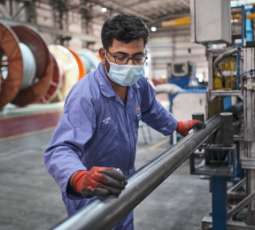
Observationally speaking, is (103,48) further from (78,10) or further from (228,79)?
(78,10)

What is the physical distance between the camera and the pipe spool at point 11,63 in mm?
9680

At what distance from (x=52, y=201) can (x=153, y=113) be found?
7.40 feet

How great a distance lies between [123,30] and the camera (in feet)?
5.55

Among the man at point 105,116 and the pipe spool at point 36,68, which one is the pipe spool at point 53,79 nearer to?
the pipe spool at point 36,68

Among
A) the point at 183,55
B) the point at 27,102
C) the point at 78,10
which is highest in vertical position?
the point at 78,10

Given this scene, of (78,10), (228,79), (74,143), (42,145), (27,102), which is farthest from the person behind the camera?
(78,10)

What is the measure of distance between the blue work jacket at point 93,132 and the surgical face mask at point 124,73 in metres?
0.06

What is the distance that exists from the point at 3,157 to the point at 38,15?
12048 millimetres

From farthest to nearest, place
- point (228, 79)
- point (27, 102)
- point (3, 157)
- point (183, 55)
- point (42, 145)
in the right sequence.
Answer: point (183, 55) → point (27, 102) → point (42, 145) → point (3, 157) → point (228, 79)

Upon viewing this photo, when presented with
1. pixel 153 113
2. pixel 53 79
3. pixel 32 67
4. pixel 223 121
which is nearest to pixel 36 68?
pixel 32 67

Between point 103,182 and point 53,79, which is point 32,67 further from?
point 103,182

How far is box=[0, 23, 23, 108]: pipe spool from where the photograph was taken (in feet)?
31.8

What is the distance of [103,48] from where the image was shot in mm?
1820

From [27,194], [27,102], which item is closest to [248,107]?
[27,194]
